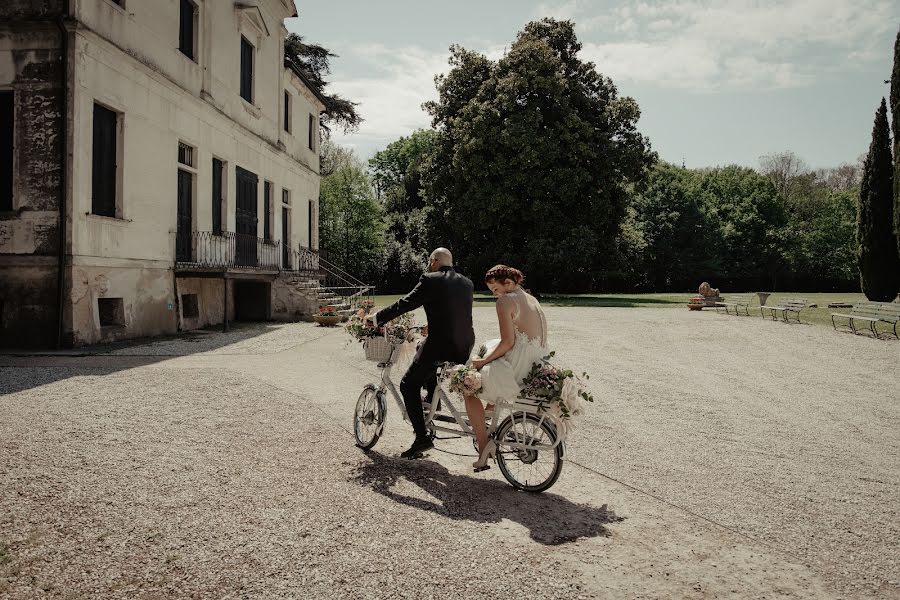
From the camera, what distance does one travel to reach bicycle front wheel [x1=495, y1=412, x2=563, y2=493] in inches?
192

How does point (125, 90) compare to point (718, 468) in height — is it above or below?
above

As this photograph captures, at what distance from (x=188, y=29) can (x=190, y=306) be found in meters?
7.19

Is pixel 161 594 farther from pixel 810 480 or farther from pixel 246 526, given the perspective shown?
pixel 810 480

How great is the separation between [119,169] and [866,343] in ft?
56.7

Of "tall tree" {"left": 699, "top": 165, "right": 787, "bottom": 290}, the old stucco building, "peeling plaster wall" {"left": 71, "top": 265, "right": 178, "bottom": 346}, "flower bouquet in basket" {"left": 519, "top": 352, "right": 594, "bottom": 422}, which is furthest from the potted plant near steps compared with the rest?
"tall tree" {"left": 699, "top": 165, "right": 787, "bottom": 290}

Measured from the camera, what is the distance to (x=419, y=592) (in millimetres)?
3359

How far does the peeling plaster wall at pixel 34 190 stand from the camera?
1217 cm

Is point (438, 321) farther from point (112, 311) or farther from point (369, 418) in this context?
point (112, 311)

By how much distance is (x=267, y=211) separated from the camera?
883 inches

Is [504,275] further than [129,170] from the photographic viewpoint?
No

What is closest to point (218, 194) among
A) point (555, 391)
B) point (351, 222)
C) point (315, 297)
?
point (315, 297)

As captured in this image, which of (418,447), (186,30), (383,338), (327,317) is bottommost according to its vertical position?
(418,447)

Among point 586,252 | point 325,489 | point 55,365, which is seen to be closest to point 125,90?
point 55,365

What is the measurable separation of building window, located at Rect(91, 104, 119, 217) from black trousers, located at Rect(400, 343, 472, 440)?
1023 cm
